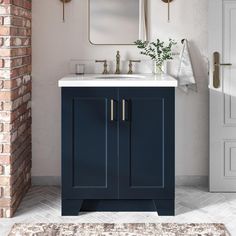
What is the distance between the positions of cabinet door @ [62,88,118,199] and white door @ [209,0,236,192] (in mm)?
1069

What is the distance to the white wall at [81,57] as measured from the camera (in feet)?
13.8

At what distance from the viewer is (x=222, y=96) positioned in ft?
13.6

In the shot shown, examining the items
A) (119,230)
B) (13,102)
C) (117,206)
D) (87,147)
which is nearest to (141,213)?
(117,206)

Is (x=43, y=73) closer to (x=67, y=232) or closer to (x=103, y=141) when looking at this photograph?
(x=103, y=141)

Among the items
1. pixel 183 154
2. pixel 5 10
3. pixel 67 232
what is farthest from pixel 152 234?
pixel 5 10

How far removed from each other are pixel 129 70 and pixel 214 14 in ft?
2.72

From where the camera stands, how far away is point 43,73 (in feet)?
14.0

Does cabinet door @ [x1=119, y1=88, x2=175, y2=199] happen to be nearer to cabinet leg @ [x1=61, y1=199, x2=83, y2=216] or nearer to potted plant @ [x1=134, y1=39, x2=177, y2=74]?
cabinet leg @ [x1=61, y1=199, x2=83, y2=216]

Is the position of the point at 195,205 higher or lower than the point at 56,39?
lower

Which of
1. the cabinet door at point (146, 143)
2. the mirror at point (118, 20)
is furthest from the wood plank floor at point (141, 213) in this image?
the mirror at point (118, 20)

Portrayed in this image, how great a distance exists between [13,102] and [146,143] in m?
0.97

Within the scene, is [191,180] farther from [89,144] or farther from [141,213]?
[89,144]

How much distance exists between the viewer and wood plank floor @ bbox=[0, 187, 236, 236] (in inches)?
134

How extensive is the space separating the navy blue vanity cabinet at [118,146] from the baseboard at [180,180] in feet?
2.73
